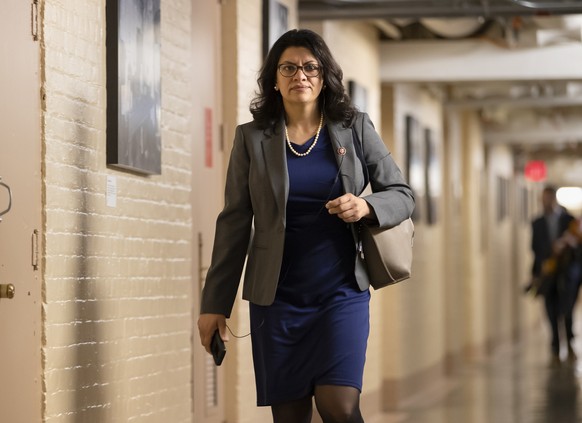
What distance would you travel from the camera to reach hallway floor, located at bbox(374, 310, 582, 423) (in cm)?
897

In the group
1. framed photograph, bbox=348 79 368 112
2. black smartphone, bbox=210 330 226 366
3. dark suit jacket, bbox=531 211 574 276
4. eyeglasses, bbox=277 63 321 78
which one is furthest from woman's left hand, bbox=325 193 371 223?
dark suit jacket, bbox=531 211 574 276

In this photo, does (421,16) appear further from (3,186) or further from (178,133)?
(3,186)

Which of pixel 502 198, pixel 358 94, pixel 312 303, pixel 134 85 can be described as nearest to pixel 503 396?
pixel 358 94

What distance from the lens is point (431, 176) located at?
42.1 feet

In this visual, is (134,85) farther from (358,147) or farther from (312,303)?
(312,303)

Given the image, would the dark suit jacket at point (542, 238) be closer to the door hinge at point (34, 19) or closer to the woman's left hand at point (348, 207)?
the door hinge at point (34, 19)

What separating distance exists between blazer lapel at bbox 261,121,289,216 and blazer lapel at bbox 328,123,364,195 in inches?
6.1

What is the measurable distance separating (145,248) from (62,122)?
1.10 meters

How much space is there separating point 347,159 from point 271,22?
3404 mm

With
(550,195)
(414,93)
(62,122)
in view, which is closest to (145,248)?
(62,122)

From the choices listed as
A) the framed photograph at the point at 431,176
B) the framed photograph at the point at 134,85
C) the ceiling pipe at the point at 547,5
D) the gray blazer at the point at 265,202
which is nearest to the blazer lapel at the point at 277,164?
the gray blazer at the point at 265,202

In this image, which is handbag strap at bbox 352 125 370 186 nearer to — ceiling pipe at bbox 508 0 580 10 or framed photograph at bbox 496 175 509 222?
ceiling pipe at bbox 508 0 580 10

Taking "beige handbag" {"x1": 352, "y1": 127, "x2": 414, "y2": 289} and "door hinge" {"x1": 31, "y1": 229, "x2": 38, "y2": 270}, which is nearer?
"beige handbag" {"x1": 352, "y1": 127, "x2": 414, "y2": 289}

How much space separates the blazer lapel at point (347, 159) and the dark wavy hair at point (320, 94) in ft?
0.12
